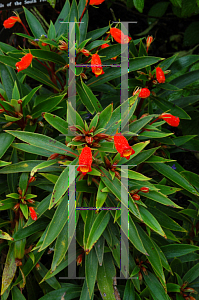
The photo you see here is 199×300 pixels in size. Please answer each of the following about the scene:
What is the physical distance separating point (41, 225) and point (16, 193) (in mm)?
173

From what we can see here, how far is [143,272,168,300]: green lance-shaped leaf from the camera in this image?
959 mm

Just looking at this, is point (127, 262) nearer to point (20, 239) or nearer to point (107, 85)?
point (20, 239)

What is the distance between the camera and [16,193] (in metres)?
1.03

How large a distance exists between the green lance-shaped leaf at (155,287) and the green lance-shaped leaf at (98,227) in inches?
12.8

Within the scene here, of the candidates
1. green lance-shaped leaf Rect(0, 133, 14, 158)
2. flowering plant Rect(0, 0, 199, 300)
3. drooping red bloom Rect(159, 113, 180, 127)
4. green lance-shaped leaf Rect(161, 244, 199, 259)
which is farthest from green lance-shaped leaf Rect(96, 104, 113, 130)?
green lance-shaped leaf Rect(161, 244, 199, 259)

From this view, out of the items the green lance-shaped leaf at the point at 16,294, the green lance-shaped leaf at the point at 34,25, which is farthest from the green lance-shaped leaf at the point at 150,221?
the green lance-shaped leaf at the point at 34,25

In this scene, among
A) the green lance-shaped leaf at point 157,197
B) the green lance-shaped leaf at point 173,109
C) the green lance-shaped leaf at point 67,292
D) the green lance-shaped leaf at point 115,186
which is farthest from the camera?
the green lance-shaped leaf at point 173,109

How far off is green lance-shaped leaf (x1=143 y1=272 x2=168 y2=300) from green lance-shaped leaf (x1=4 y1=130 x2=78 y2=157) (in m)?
0.60

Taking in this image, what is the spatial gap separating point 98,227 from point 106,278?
0.26 m

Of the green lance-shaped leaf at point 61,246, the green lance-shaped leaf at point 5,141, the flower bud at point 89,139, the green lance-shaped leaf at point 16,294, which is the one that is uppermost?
the green lance-shaped leaf at point 5,141

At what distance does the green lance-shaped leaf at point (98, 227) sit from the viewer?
2.74 ft

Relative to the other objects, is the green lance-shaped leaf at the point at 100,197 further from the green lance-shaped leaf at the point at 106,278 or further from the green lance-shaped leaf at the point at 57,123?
the green lance-shaped leaf at the point at 106,278

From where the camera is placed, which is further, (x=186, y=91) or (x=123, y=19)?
(x=123, y=19)

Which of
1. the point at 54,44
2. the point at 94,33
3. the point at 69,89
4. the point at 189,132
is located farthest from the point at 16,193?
the point at 189,132
